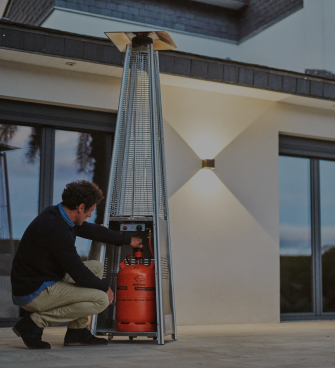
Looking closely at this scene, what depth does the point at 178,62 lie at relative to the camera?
18.1 feet

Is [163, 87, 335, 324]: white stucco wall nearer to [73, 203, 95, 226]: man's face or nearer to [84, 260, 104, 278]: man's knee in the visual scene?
[84, 260, 104, 278]: man's knee

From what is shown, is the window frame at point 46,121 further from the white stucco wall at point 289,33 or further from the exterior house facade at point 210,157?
the white stucco wall at point 289,33

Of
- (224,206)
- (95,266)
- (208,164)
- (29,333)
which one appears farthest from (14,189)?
(224,206)

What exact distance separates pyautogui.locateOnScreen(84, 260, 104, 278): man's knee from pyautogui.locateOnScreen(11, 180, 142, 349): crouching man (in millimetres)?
236

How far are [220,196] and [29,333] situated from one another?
3161mm

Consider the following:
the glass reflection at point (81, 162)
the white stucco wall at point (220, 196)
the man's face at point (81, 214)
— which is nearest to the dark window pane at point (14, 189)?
the glass reflection at point (81, 162)

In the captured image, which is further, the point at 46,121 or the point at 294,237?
the point at 294,237

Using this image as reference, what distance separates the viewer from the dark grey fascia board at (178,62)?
482 cm

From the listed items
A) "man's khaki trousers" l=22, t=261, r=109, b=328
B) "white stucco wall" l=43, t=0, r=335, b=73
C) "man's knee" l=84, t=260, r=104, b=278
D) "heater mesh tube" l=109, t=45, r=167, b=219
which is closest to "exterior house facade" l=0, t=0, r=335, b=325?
"heater mesh tube" l=109, t=45, r=167, b=219

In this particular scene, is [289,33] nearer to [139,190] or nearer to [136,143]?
[136,143]

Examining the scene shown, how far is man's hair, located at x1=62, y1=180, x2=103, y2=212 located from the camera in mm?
3459

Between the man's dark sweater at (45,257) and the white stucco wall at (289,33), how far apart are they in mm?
6196

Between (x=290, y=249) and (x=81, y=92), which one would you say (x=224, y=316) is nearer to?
→ (x=290, y=249)

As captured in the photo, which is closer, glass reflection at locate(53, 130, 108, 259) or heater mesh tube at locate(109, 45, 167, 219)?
heater mesh tube at locate(109, 45, 167, 219)
